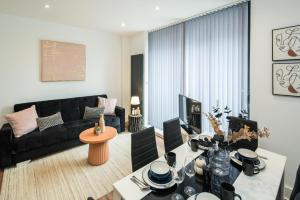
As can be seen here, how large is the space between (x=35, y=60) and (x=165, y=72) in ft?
9.53

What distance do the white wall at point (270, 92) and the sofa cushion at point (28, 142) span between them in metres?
3.54

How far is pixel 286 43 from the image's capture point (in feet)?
6.73

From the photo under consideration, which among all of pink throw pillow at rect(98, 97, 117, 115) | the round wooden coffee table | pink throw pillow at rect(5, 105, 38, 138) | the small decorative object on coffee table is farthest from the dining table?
pink throw pillow at rect(98, 97, 117, 115)

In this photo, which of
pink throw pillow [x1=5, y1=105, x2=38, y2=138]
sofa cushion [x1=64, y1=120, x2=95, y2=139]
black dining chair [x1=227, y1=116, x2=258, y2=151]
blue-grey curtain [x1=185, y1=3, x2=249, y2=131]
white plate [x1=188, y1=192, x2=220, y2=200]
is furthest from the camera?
sofa cushion [x1=64, y1=120, x2=95, y2=139]

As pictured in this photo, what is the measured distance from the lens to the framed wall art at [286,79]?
201 centimetres

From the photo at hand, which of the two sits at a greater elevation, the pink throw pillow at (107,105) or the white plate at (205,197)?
the pink throw pillow at (107,105)

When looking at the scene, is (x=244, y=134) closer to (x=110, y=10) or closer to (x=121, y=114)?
(x=110, y=10)

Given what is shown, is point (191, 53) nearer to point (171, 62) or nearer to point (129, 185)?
point (171, 62)

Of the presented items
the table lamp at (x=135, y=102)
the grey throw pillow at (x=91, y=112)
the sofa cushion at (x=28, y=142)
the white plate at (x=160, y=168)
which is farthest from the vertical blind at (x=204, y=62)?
the sofa cushion at (x=28, y=142)

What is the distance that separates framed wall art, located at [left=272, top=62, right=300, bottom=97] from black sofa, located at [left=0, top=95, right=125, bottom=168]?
3.19m

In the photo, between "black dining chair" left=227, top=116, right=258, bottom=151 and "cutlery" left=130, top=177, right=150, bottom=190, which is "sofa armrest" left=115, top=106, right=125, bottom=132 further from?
"cutlery" left=130, top=177, right=150, bottom=190

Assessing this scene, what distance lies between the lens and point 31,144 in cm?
296

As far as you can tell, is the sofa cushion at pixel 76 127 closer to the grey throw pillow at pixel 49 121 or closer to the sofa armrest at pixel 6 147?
the grey throw pillow at pixel 49 121

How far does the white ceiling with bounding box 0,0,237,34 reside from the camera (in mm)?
2721
